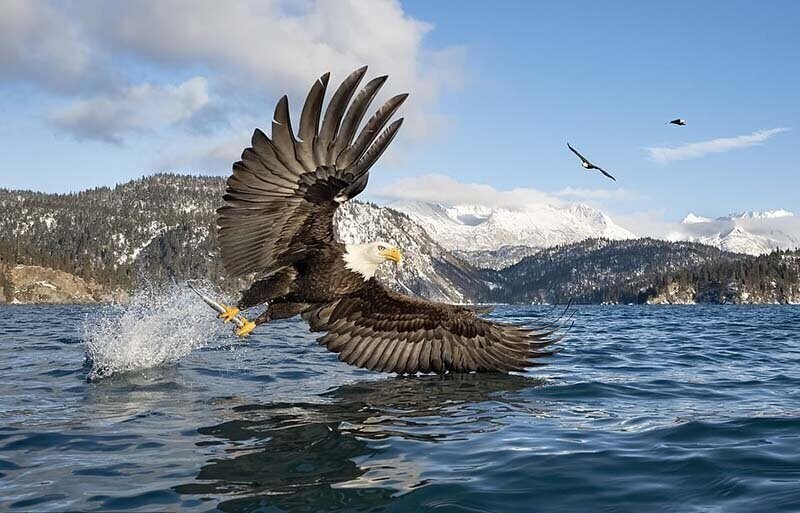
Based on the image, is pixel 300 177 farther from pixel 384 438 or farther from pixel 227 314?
pixel 384 438

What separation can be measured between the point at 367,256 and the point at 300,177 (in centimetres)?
172

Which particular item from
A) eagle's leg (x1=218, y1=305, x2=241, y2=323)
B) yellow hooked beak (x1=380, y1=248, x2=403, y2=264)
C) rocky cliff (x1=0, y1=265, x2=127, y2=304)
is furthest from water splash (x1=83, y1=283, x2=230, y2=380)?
rocky cliff (x1=0, y1=265, x2=127, y2=304)

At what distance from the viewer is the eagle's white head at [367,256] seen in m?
9.62

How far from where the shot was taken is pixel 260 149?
821 cm

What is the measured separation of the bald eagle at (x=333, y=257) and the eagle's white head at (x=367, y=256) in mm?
15

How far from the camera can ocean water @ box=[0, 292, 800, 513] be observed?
552 centimetres

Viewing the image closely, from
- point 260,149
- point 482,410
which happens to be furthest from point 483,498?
point 260,149

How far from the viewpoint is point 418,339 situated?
11.5 m

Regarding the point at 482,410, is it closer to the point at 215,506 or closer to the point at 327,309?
the point at 327,309

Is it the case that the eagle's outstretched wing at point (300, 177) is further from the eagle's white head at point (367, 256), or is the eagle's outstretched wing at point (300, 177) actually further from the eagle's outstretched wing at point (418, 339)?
the eagle's outstretched wing at point (418, 339)

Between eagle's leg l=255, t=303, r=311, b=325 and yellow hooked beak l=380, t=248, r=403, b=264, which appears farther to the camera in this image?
eagle's leg l=255, t=303, r=311, b=325

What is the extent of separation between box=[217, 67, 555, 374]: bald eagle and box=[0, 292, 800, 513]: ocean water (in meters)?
0.55

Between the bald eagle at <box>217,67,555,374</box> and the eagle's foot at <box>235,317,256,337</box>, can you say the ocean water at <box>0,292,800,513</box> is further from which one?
the eagle's foot at <box>235,317,256,337</box>

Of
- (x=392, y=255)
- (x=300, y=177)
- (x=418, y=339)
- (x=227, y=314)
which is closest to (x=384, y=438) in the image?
(x=392, y=255)
